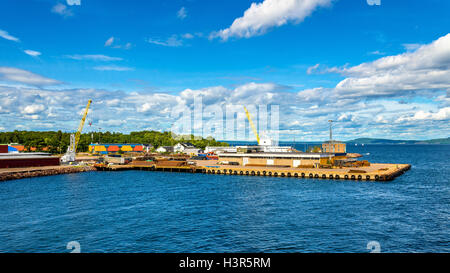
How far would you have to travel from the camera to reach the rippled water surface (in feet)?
110

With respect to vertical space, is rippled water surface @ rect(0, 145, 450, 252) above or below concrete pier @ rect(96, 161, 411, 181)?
below

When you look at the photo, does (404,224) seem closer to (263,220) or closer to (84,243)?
(263,220)

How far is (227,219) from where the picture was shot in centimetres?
4406

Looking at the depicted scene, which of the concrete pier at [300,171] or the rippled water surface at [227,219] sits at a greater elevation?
the concrete pier at [300,171]

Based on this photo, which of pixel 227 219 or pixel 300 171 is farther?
pixel 300 171

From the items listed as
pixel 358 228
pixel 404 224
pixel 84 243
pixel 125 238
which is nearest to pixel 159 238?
pixel 125 238

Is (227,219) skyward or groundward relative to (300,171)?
groundward

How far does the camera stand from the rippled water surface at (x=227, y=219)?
33406mm

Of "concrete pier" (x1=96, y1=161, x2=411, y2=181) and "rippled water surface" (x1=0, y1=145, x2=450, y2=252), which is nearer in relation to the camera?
"rippled water surface" (x1=0, y1=145, x2=450, y2=252)

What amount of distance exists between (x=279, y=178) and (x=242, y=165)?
29.5 metres

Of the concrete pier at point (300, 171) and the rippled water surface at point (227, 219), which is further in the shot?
the concrete pier at point (300, 171)
